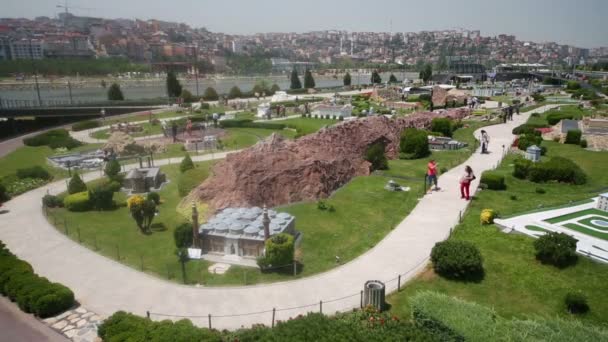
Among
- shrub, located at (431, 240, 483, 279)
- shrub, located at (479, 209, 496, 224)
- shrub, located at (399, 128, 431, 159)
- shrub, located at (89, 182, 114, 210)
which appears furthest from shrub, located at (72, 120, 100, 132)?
shrub, located at (431, 240, 483, 279)

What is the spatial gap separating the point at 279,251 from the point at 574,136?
33.2 metres

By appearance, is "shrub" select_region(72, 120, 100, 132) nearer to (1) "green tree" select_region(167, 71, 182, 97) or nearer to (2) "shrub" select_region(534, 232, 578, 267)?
(1) "green tree" select_region(167, 71, 182, 97)

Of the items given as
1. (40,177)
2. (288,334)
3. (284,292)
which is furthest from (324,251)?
(40,177)

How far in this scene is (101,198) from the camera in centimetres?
2295

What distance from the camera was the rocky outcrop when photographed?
21.7 meters

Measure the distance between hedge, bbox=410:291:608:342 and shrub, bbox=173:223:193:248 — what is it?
31.0ft

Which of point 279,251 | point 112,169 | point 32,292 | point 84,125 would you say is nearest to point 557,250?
point 279,251

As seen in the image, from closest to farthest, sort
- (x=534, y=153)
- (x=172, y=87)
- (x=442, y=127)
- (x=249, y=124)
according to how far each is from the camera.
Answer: (x=534, y=153) → (x=442, y=127) → (x=249, y=124) → (x=172, y=87)

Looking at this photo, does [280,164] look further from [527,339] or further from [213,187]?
[527,339]

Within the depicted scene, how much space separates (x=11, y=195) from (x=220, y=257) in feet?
56.3

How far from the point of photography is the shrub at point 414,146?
33688 millimetres

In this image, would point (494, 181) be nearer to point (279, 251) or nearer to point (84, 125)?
point (279, 251)

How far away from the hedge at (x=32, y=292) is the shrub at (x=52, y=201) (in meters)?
9.21

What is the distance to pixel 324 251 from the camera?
17.4 m
